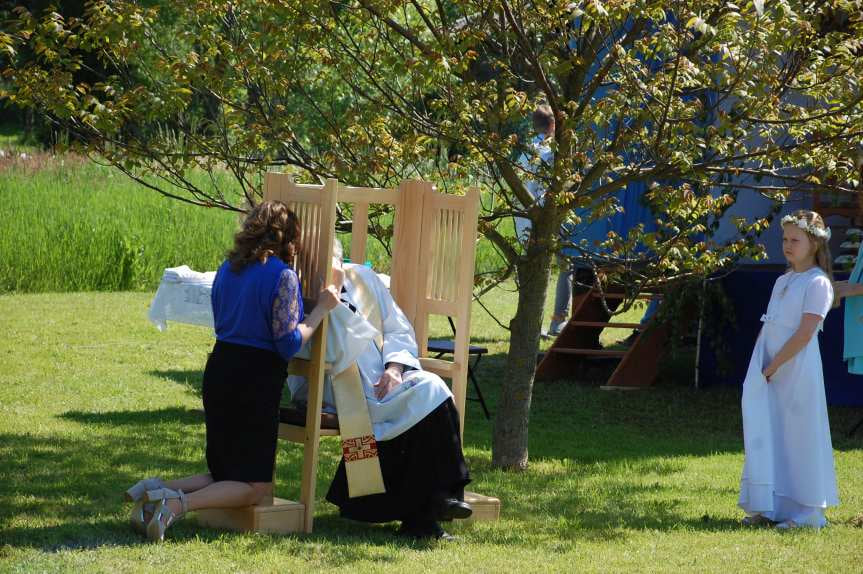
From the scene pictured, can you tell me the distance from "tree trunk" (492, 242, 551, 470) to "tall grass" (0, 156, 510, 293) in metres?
10.3

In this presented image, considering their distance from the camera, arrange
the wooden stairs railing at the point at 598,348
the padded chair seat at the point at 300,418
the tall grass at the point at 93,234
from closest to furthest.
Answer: the padded chair seat at the point at 300,418 < the wooden stairs railing at the point at 598,348 < the tall grass at the point at 93,234

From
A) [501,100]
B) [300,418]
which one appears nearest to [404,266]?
[300,418]

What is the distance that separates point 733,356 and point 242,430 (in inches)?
276

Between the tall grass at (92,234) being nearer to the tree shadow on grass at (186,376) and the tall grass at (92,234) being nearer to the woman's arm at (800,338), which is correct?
the tree shadow on grass at (186,376)

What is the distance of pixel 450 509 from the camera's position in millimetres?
5953

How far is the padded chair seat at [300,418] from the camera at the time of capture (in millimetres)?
6133

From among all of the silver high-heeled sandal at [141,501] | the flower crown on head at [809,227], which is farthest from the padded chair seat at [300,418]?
the flower crown on head at [809,227]

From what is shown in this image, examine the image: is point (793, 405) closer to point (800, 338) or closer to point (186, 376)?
point (800, 338)

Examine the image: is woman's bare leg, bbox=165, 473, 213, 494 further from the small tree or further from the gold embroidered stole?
the small tree

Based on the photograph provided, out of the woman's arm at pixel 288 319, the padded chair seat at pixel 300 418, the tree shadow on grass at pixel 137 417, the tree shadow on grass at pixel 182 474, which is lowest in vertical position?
the tree shadow on grass at pixel 182 474

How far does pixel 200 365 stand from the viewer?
12375mm

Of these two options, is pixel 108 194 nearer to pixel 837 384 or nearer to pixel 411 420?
pixel 837 384

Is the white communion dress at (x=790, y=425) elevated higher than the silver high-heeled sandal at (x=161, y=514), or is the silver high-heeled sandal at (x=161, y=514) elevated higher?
the white communion dress at (x=790, y=425)

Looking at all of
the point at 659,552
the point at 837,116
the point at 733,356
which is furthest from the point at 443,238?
the point at 733,356
